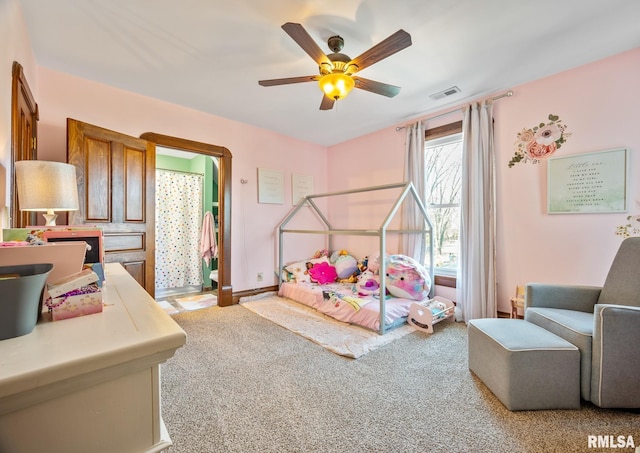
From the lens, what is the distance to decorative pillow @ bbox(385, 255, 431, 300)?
2.78 metres

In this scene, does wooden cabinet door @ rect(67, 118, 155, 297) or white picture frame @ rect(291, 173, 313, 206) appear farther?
white picture frame @ rect(291, 173, 313, 206)

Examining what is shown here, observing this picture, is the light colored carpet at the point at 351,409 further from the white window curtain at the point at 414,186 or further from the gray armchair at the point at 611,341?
the white window curtain at the point at 414,186

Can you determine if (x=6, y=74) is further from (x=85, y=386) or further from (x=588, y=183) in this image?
(x=588, y=183)

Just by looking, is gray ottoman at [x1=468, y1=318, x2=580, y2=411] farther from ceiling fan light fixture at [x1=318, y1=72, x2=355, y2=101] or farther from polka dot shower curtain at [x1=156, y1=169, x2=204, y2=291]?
polka dot shower curtain at [x1=156, y1=169, x2=204, y2=291]

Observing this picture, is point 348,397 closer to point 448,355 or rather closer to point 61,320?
point 448,355

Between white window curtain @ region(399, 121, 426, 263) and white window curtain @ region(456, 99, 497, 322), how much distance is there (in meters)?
0.47

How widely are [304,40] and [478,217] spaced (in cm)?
222

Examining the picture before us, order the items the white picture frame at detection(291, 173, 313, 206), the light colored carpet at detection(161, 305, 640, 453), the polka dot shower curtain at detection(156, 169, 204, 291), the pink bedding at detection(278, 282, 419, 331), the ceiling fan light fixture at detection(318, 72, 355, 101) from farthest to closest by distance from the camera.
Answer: the polka dot shower curtain at detection(156, 169, 204, 291)
the white picture frame at detection(291, 173, 313, 206)
the pink bedding at detection(278, 282, 419, 331)
the ceiling fan light fixture at detection(318, 72, 355, 101)
the light colored carpet at detection(161, 305, 640, 453)

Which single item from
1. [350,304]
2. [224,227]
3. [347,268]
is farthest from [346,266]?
[224,227]

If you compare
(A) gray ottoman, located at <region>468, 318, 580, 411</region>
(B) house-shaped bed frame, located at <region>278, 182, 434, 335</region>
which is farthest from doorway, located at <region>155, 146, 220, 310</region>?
(A) gray ottoman, located at <region>468, 318, 580, 411</region>

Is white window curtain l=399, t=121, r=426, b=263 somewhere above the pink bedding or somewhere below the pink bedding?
above

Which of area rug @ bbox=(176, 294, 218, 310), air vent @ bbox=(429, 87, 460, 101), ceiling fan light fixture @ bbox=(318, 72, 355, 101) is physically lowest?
area rug @ bbox=(176, 294, 218, 310)

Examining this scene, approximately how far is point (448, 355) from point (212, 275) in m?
3.45

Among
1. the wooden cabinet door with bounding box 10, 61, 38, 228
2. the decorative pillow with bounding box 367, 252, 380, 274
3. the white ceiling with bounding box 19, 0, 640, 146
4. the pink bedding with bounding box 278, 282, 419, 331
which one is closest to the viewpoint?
the wooden cabinet door with bounding box 10, 61, 38, 228
